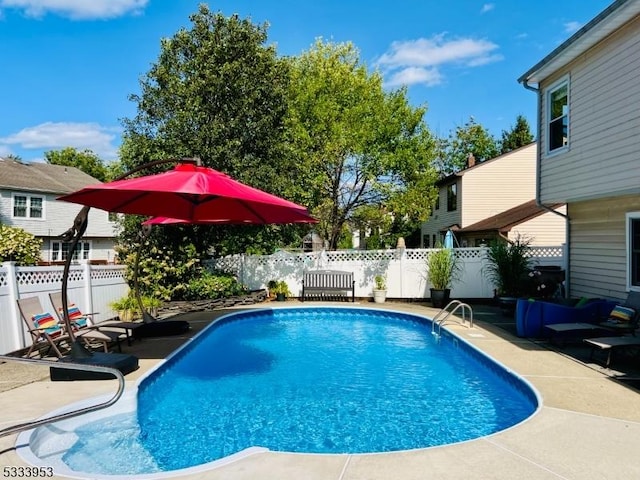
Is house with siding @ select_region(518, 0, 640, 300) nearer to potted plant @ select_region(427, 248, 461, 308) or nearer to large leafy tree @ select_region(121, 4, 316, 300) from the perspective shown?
potted plant @ select_region(427, 248, 461, 308)

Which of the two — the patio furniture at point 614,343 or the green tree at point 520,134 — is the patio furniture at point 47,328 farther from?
the green tree at point 520,134

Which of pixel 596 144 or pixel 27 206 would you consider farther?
pixel 27 206

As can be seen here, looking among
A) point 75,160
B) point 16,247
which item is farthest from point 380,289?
point 75,160

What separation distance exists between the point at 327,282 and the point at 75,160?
4982cm

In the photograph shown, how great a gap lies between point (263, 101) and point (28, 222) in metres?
18.3

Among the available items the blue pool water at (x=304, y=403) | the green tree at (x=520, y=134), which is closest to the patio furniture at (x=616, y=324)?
the blue pool water at (x=304, y=403)

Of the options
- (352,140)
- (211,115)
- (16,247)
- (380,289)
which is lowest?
(380,289)

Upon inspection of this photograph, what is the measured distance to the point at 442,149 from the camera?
138 ft

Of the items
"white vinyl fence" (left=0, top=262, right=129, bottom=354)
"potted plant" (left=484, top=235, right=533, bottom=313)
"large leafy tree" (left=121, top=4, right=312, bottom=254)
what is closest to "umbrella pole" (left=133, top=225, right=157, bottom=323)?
"white vinyl fence" (left=0, top=262, right=129, bottom=354)

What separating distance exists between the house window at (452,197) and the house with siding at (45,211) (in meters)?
18.5

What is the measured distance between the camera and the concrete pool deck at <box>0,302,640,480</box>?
133 inches

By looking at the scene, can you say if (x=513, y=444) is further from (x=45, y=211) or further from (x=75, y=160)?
(x=75, y=160)

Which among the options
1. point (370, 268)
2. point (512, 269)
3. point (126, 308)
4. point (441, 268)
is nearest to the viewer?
point (126, 308)

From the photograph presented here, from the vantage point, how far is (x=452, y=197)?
78.8 feet
